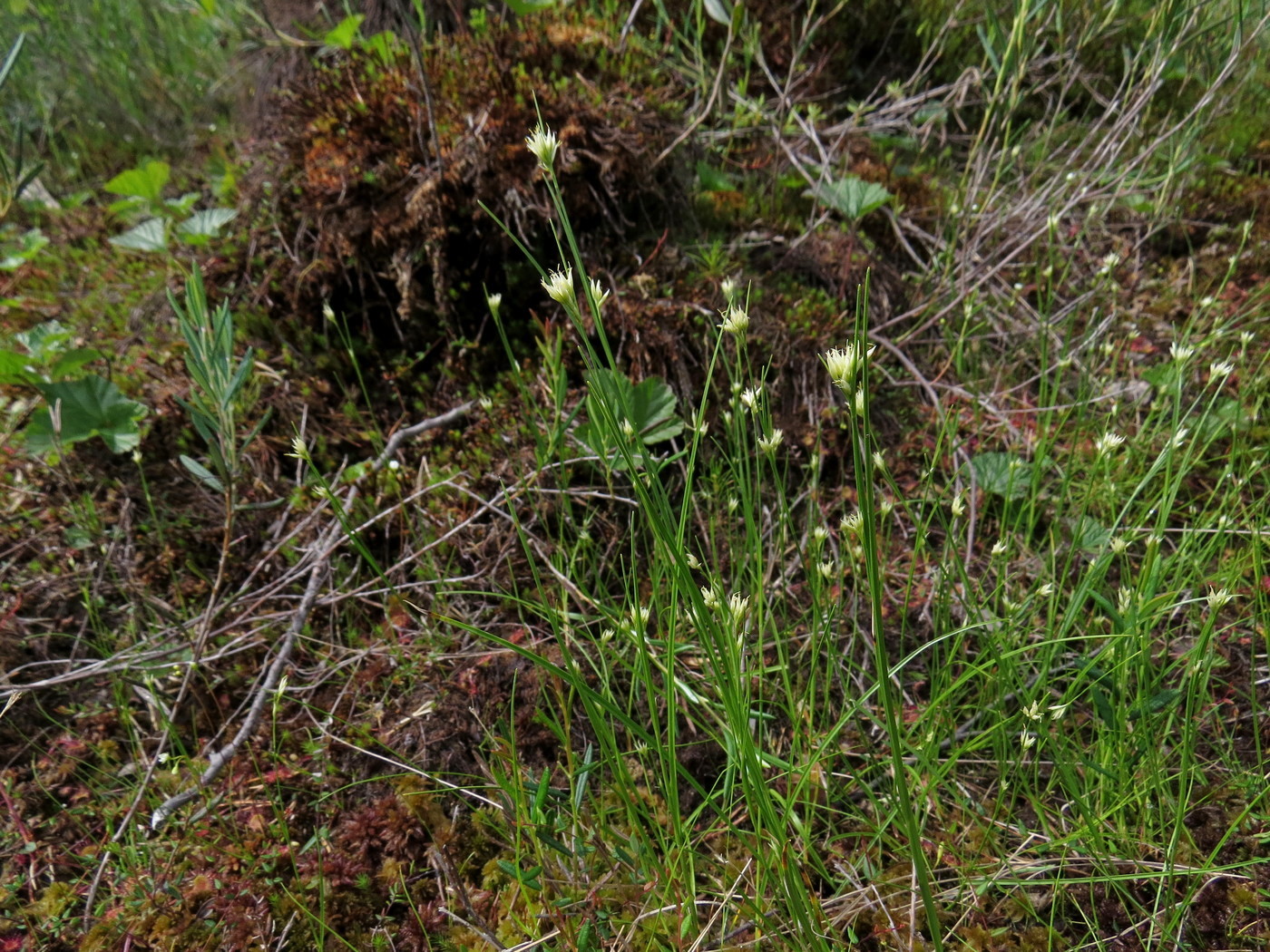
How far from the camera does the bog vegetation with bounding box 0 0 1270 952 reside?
4.09 ft

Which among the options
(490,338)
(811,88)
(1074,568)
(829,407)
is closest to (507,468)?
(490,338)

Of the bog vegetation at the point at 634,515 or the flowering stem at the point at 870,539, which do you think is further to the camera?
the bog vegetation at the point at 634,515

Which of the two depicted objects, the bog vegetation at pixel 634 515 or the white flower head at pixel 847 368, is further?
the bog vegetation at pixel 634 515

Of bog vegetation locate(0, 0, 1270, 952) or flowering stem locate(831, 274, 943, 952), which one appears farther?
bog vegetation locate(0, 0, 1270, 952)

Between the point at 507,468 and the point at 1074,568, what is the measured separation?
155 cm

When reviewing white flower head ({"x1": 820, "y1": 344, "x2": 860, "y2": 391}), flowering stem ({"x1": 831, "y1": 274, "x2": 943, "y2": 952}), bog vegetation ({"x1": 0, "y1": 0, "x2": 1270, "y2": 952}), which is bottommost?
bog vegetation ({"x1": 0, "y1": 0, "x2": 1270, "y2": 952})

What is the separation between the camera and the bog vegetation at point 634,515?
1.25 metres

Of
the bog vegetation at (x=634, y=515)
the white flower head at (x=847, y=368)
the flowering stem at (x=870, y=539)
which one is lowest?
the bog vegetation at (x=634, y=515)

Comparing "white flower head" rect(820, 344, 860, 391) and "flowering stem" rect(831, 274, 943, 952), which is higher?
"white flower head" rect(820, 344, 860, 391)

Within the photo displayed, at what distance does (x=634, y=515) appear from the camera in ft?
6.20

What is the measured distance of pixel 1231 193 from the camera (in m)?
2.88

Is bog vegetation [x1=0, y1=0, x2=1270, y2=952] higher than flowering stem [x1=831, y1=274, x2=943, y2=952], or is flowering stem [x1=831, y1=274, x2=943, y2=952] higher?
flowering stem [x1=831, y1=274, x2=943, y2=952]

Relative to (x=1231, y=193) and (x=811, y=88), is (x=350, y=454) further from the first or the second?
(x=1231, y=193)

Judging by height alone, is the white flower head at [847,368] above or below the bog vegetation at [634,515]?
above
